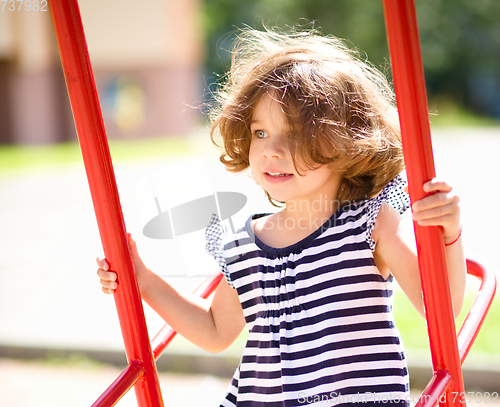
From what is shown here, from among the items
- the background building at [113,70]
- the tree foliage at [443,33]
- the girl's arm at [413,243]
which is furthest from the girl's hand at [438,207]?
the tree foliage at [443,33]

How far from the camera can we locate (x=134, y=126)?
15.6 m

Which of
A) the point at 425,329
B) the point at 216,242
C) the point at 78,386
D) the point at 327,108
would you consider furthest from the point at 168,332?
the point at 425,329

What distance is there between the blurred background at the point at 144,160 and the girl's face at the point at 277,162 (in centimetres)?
26

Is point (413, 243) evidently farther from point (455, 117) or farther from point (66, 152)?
point (455, 117)

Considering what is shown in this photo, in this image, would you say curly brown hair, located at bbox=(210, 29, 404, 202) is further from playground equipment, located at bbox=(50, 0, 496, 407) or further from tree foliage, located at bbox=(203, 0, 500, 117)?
tree foliage, located at bbox=(203, 0, 500, 117)

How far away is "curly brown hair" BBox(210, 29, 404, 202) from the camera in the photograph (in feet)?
3.64

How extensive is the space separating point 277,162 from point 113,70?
14.9m

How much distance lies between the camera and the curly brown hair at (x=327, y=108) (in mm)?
1108

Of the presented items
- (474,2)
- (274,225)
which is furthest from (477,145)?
(474,2)

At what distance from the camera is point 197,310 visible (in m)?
1.27

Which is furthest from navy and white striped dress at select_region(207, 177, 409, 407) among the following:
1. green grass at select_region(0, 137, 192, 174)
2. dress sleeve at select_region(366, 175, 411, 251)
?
green grass at select_region(0, 137, 192, 174)

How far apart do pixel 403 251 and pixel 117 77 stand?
49.7 ft

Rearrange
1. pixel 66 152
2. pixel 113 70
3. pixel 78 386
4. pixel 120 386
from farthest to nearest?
pixel 113 70 → pixel 66 152 → pixel 78 386 → pixel 120 386

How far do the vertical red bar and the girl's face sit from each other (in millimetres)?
323
